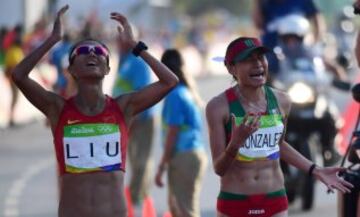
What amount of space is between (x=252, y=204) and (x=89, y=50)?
124cm

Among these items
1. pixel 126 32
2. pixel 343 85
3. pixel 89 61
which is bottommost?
pixel 343 85

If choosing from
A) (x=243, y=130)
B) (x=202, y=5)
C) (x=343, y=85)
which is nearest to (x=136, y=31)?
(x=343, y=85)

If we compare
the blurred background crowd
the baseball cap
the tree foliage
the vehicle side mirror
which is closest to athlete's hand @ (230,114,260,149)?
the baseball cap

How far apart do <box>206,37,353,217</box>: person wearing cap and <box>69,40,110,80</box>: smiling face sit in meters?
0.66

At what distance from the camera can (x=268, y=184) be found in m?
7.31

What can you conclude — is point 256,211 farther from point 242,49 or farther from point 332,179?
point 242,49

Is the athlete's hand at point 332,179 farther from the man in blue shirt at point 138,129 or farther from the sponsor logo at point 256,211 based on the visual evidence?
the man in blue shirt at point 138,129

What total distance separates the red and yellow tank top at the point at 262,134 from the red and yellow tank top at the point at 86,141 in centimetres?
66

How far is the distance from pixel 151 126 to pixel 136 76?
26.6 inches

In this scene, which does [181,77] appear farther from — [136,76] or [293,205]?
[293,205]

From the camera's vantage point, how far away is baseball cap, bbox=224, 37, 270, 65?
7258 mm

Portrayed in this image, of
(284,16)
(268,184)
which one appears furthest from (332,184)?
(284,16)

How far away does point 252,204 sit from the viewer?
287 inches

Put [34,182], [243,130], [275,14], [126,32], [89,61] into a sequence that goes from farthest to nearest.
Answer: [34,182], [275,14], [126,32], [89,61], [243,130]
